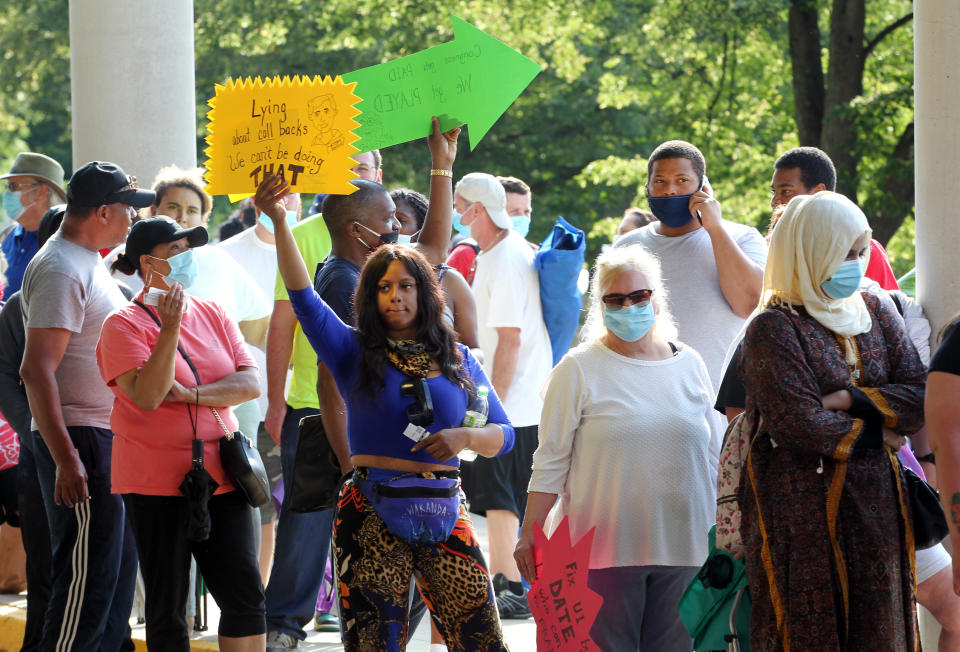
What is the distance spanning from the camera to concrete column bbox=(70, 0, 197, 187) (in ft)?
28.2

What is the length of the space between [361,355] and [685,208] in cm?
183

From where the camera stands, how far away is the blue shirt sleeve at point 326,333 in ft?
15.7

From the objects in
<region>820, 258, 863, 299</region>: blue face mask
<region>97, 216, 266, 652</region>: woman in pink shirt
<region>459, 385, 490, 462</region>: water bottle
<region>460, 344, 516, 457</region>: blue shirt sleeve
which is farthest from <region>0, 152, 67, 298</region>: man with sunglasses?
<region>820, 258, 863, 299</region>: blue face mask

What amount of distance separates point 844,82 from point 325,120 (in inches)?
522

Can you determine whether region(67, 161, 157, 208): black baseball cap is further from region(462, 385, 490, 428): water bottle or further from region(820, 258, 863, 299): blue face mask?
region(820, 258, 863, 299): blue face mask

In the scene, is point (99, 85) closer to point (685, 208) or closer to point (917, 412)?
point (685, 208)

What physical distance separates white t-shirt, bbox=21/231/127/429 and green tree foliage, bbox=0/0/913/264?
12.0 metres

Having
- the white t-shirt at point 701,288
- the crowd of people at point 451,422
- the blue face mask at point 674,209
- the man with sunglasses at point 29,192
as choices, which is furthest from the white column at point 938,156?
the man with sunglasses at point 29,192

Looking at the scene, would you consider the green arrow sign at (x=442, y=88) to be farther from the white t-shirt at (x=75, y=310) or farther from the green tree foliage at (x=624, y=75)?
the green tree foliage at (x=624, y=75)

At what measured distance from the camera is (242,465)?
17.9 feet

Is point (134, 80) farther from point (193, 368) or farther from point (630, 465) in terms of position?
point (630, 465)

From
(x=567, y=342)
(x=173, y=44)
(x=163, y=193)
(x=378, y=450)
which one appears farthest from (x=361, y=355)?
(x=173, y=44)

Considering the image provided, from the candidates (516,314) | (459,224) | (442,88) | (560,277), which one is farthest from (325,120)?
(459,224)

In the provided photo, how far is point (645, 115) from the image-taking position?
25.5m
